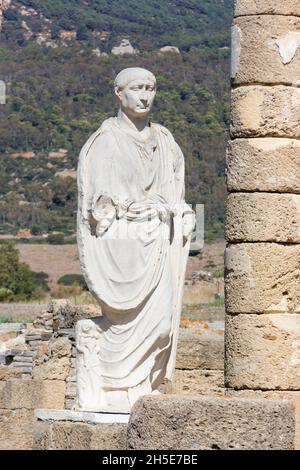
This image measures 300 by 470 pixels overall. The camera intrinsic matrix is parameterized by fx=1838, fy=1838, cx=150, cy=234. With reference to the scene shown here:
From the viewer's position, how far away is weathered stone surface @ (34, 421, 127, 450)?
12555 millimetres

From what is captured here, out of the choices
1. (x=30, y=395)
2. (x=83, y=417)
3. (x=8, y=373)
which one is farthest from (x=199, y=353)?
(x=83, y=417)

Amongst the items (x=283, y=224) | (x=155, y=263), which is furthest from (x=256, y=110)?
(x=155, y=263)

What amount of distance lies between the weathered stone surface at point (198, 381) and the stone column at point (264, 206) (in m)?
1.76

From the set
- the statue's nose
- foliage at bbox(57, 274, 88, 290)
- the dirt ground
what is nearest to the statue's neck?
the statue's nose

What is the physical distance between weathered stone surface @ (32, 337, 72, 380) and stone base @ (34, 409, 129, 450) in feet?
13.8

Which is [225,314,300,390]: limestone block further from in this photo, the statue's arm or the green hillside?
the green hillside

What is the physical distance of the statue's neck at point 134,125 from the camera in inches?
542

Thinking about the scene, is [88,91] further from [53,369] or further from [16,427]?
[16,427]

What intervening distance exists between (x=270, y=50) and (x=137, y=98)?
214cm

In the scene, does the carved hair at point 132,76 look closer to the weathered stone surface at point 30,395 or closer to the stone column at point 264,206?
the stone column at point 264,206

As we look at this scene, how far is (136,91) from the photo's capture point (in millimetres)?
13727

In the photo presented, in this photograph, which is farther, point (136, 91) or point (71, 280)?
point (71, 280)
